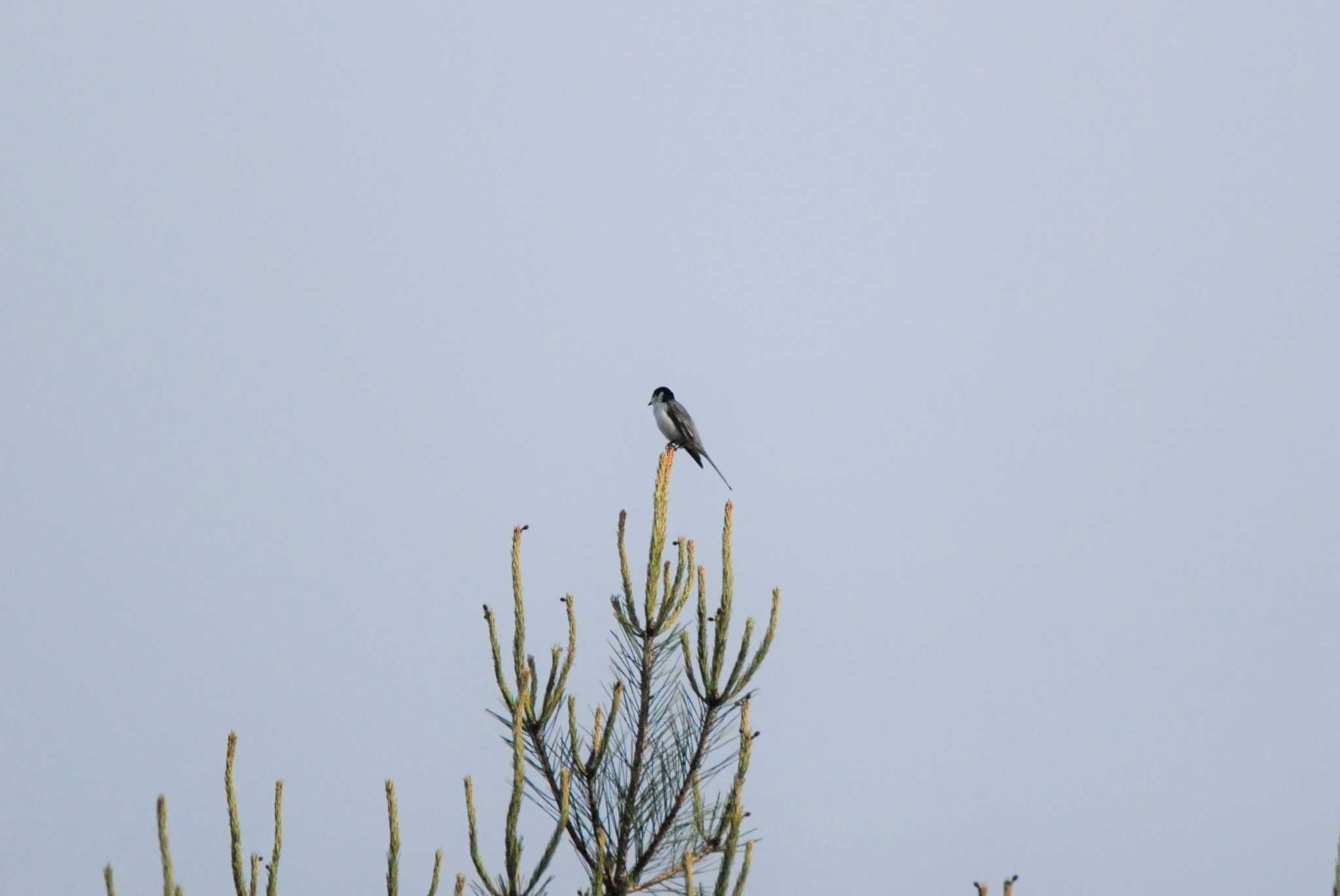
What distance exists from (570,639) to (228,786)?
54.8 inches

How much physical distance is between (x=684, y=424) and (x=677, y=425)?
67mm

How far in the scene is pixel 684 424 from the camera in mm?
13766

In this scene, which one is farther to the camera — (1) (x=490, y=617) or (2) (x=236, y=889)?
(1) (x=490, y=617)

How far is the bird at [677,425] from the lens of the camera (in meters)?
13.6

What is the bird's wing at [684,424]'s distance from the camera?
13.6 m

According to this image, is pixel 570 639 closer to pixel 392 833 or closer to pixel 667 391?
pixel 392 833

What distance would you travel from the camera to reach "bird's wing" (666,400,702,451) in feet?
44.7

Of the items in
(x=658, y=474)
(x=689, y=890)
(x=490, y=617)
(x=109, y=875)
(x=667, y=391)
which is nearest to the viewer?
(x=109, y=875)

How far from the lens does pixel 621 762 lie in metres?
4.69

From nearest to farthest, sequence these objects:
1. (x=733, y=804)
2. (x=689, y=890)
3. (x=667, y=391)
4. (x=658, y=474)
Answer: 1. (x=689, y=890)
2. (x=733, y=804)
3. (x=658, y=474)
4. (x=667, y=391)

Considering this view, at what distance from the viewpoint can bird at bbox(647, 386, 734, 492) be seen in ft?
44.7

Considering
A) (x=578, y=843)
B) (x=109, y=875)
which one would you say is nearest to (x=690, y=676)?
(x=578, y=843)

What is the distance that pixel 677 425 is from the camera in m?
13.8

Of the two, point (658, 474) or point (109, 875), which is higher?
point (658, 474)
